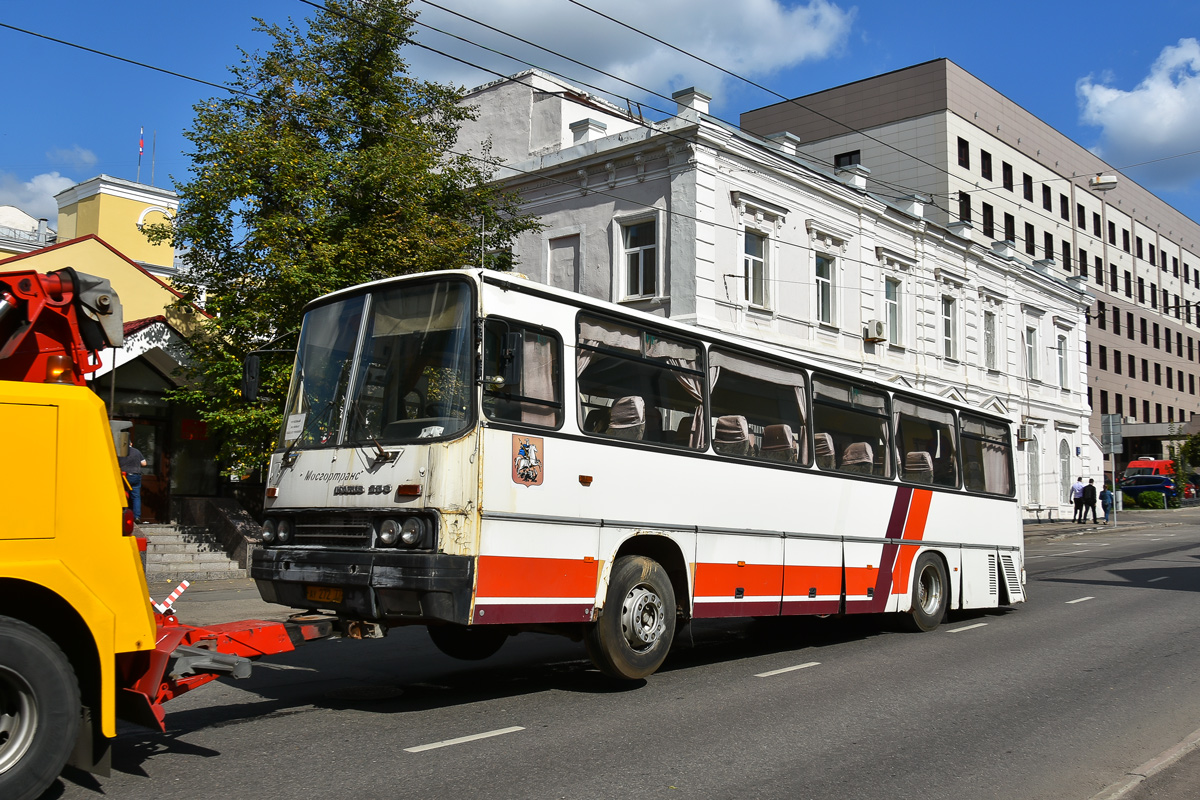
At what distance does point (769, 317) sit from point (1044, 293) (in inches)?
827

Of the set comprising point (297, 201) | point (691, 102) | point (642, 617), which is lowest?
point (642, 617)

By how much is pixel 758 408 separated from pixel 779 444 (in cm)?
51

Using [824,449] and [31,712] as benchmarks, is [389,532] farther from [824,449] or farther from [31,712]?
[824,449]

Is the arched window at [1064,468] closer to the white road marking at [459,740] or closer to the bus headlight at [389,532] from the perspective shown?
the white road marking at [459,740]

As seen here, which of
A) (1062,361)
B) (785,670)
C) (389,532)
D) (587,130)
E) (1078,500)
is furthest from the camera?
(1062,361)

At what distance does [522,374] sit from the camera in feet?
24.6

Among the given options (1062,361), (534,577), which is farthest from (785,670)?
(1062,361)

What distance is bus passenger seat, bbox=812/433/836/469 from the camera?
11.0 meters

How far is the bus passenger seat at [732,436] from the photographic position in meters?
9.50

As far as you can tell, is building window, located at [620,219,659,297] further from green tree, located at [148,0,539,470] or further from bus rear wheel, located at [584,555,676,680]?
bus rear wheel, located at [584,555,676,680]

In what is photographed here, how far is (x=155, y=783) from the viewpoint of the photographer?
5.52 metres

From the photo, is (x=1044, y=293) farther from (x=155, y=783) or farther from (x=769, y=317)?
(x=155, y=783)

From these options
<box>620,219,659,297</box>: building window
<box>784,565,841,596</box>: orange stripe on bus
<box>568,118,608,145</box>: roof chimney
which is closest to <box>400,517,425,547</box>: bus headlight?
<box>784,565,841,596</box>: orange stripe on bus

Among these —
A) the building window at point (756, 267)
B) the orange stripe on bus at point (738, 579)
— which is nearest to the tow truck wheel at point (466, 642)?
the orange stripe on bus at point (738, 579)
